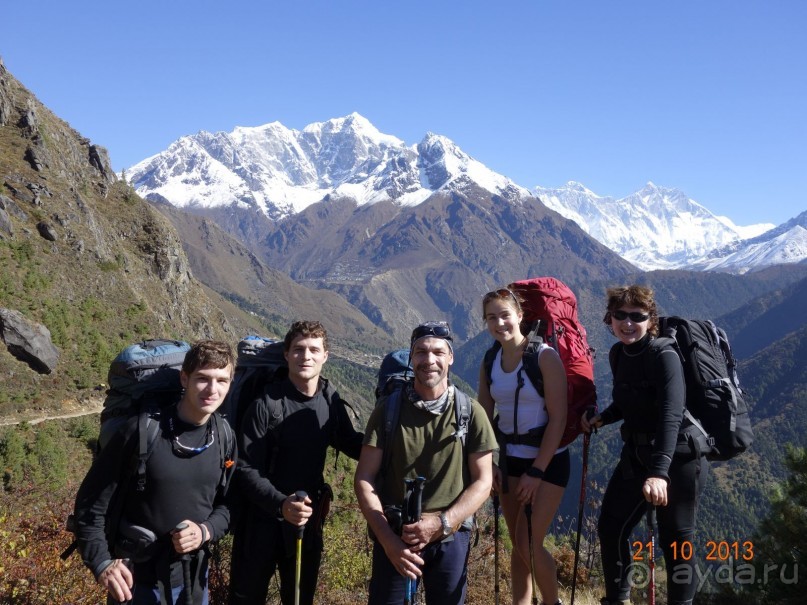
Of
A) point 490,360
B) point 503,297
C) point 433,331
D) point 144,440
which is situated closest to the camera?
point 144,440

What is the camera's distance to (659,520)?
5.69m

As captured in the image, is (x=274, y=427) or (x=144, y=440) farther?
(x=274, y=427)

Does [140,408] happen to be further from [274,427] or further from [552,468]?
[552,468]

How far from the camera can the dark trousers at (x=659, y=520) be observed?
18.1 feet

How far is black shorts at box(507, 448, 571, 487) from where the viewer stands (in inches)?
226

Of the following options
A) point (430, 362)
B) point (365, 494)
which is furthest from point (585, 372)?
point (365, 494)

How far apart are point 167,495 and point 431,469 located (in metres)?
2.08

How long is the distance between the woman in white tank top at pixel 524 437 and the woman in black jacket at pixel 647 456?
566mm

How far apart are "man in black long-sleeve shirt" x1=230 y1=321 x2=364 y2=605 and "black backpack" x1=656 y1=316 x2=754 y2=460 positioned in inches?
127

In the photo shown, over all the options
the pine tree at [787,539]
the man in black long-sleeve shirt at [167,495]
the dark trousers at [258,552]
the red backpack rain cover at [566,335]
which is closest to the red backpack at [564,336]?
the red backpack rain cover at [566,335]

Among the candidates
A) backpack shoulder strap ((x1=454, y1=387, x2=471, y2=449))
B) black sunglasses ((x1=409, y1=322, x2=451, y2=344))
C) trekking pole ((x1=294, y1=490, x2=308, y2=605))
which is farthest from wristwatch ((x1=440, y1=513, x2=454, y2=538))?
black sunglasses ((x1=409, y1=322, x2=451, y2=344))

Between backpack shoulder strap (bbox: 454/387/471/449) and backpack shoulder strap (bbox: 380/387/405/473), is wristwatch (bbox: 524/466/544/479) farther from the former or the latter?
backpack shoulder strap (bbox: 380/387/405/473)

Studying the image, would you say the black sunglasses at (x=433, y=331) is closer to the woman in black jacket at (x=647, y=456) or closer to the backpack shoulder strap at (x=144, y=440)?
the woman in black jacket at (x=647, y=456)

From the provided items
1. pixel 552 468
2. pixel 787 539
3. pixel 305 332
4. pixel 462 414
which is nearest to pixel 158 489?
pixel 305 332
